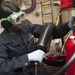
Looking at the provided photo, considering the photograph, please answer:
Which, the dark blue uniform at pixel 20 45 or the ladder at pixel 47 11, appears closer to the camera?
the dark blue uniform at pixel 20 45

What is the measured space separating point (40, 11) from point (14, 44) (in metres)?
1.33

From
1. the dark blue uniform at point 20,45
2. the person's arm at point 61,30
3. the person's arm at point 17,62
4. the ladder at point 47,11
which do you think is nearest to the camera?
the person's arm at point 17,62

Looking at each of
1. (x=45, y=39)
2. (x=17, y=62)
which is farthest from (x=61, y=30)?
(x=17, y=62)

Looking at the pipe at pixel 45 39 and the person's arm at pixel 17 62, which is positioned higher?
the pipe at pixel 45 39

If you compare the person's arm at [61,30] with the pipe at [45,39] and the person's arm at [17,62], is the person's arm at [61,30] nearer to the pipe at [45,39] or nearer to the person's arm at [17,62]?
the pipe at [45,39]

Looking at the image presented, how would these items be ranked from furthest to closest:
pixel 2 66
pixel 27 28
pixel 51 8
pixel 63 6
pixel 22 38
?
1. pixel 51 8
2. pixel 27 28
3. pixel 22 38
4. pixel 63 6
5. pixel 2 66

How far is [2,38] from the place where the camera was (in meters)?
1.66

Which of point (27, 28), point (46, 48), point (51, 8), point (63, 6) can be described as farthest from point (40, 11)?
point (46, 48)

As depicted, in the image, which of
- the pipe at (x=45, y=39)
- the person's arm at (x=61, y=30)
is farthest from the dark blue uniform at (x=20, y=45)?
the pipe at (x=45, y=39)

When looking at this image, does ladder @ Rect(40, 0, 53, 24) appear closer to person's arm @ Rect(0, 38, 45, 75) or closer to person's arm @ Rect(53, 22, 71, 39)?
person's arm @ Rect(53, 22, 71, 39)

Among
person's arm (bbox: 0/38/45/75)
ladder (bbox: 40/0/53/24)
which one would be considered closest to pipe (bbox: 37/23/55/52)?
person's arm (bbox: 0/38/45/75)

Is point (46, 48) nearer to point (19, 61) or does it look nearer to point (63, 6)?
point (19, 61)

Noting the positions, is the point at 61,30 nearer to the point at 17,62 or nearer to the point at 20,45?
the point at 20,45

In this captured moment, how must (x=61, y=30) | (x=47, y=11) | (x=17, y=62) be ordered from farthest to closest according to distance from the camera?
(x=47, y=11) < (x=61, y=30) < (x=17, y=62)
